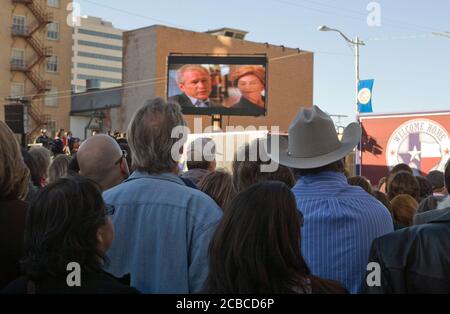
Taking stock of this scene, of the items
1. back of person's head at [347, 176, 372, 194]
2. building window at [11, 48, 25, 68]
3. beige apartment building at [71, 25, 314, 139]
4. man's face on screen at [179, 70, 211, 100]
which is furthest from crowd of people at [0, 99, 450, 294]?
building window at [11, 48, 25, 68]

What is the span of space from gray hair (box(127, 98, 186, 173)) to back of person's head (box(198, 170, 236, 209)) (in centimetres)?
104

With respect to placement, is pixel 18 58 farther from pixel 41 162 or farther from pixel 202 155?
pixel 202 155

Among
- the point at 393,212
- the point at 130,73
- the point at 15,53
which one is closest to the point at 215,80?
the point at 130,73

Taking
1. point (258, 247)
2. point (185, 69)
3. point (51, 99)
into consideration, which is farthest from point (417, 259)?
point (51, 99)

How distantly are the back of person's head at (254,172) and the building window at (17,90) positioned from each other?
52091mm

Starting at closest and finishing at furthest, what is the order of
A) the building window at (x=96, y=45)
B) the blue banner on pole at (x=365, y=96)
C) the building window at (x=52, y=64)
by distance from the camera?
the blue banner on pole at (x=365, y=96) → the building window at (x=52, y=64) → the building window at (x=96, y=45)

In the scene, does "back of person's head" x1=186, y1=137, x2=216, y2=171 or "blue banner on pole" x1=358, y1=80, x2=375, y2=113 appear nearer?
"back of person's head" x1=186, y1=137, x2=216, y2=171

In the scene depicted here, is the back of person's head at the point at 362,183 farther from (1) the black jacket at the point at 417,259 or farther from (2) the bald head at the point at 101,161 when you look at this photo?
(1) the black jacket at the point at 417,259

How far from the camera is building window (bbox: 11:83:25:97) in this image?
173ft

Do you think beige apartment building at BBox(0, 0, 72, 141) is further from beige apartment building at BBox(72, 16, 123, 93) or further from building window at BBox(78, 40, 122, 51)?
building window at BBox(78, 40, 122, 51)

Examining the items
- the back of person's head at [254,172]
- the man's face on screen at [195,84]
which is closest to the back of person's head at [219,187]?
the back of person's head at [254,172]

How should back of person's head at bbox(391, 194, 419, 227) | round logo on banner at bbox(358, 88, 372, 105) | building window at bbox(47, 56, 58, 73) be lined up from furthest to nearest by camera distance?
1. building window at bbox(47, 56, 58, 73)
2. round logo on banner at bbox(358, 88, 372, 105)
3. back of person's head at bbox(391, 194, 419, 227)

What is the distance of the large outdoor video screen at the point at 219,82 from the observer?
3325 centimetres
